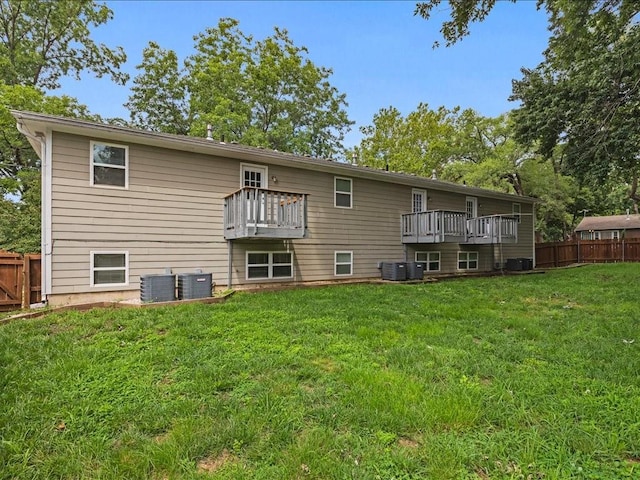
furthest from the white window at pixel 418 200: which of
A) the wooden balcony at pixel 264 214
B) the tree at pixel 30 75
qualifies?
the tree at pixel 30 75

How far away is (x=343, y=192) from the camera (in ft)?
38.1

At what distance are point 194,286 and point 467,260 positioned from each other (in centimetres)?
1184

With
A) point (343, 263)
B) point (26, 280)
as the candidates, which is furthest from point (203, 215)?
point (343, 263)

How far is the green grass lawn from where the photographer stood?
2.20 m

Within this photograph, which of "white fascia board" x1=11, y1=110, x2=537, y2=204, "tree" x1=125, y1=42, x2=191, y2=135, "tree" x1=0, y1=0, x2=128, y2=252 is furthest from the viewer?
"tree" x1=125, y1=42, x2=191, y2=135

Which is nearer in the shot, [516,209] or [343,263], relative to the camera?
[343,263]

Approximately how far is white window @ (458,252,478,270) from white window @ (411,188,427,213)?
2.91 metres

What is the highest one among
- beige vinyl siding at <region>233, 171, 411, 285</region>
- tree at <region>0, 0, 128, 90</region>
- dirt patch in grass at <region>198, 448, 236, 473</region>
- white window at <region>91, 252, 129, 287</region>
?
tree at <region>0, 0, 128, 90</region>

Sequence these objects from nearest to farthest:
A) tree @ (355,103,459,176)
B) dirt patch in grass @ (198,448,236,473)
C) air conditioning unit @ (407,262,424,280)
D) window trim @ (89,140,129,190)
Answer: dirt patch in grass @ (198,448,236,473) < window trim @ (89,140,129,190) < air conditioning unit @ (407,262,424,280) < tree @ (355,103,459,176)

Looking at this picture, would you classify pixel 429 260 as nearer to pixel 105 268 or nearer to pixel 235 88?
pixel 105 268

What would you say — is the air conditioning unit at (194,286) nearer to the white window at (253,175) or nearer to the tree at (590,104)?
the white window at (253,175)

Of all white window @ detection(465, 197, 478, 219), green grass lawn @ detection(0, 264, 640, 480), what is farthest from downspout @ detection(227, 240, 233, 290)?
white window @ detection(465, 197, 478, 219)

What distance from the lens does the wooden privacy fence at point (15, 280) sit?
752 cm

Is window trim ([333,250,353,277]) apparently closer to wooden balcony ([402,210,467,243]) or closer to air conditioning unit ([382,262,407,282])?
air conditioning unit ([382,262,407,282])
